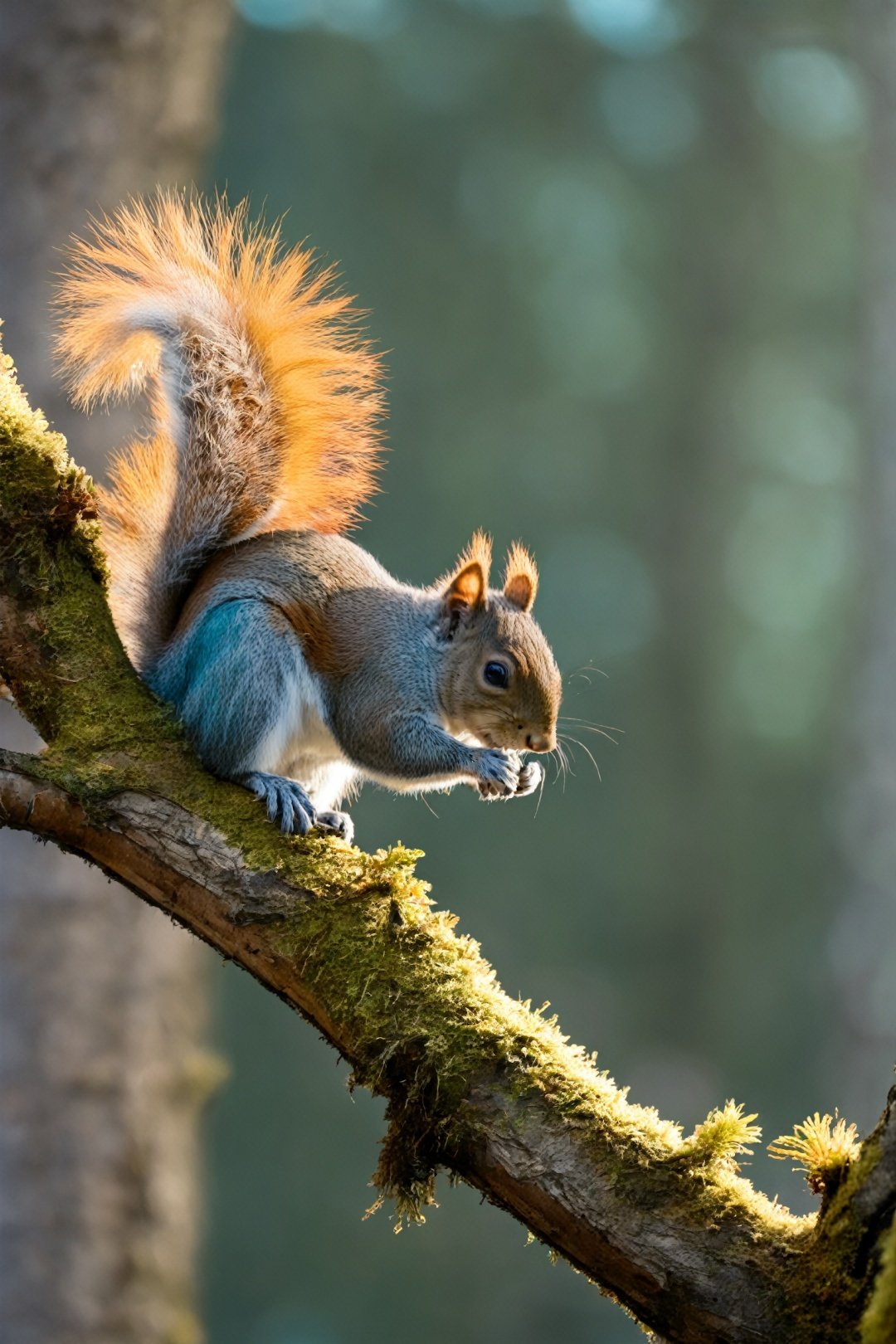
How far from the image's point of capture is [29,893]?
304 cm

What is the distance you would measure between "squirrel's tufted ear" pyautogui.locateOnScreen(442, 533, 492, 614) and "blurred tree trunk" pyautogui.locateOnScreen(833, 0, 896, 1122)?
3.13 meters

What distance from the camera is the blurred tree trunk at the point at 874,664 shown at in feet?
15.4

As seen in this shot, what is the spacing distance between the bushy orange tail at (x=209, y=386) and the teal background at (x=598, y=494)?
303 inches

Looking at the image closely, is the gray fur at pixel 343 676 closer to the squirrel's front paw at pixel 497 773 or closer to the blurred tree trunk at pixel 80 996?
the squirrel's front paw at pixel 497 773

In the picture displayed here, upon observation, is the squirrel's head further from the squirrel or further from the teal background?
the teal background

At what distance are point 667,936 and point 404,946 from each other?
34.8 ft

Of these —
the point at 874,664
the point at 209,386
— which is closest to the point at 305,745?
the point at 209,386

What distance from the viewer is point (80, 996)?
307 cm

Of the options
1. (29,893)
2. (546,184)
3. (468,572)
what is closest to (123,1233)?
(29,893)

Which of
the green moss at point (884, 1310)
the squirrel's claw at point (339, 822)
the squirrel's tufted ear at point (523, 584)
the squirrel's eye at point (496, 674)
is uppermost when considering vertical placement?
the squirrel's tufted ear at point (523, 584)

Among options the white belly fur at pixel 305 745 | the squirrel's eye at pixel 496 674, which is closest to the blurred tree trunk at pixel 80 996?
the white belly fur at pixel 305 745

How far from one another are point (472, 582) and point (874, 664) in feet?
11.6

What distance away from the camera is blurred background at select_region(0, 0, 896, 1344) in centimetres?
987

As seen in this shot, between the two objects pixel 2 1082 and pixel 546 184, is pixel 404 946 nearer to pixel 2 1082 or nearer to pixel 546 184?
pixel 2 1082
